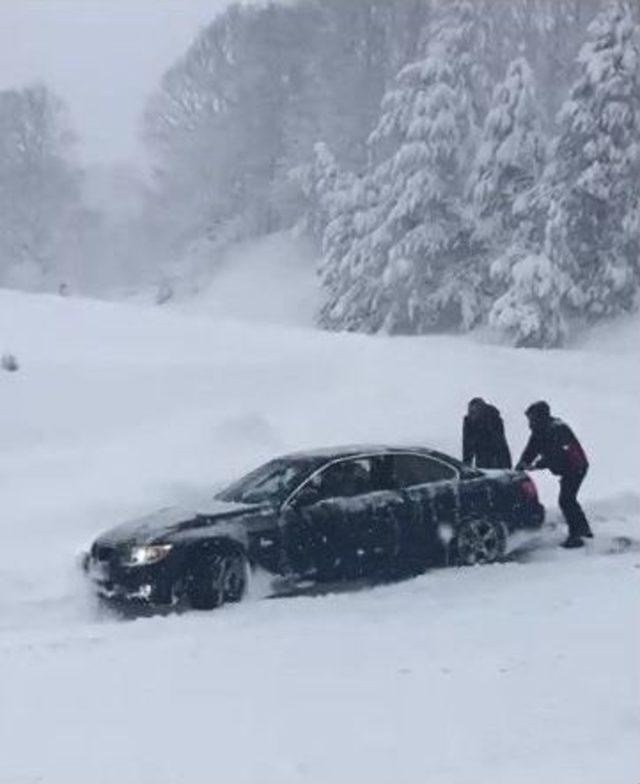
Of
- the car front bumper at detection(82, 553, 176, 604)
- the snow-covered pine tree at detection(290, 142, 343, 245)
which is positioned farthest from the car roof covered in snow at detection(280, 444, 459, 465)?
the snow-covered pine tree at detection(290, 142, 343, 245)

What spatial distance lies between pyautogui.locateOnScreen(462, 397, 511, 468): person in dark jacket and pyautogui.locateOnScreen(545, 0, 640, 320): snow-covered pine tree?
1522 cm

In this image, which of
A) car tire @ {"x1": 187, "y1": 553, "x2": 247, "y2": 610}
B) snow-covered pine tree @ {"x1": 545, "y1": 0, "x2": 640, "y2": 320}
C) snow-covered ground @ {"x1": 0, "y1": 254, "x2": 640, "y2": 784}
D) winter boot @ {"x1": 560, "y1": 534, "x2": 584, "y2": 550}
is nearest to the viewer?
snow-covered ground @ {"x1": 0, "y1": 254, "x2": 640, "y2": 784}

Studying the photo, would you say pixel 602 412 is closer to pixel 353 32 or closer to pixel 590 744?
pixel 590 744

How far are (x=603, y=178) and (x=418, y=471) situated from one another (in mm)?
19254

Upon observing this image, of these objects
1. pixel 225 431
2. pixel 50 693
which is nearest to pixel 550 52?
pixel 225 431

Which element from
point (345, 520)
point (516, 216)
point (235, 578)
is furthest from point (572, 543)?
point (516, 216)

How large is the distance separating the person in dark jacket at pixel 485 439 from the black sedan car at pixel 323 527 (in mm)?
1558

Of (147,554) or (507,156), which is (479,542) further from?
(507,156)

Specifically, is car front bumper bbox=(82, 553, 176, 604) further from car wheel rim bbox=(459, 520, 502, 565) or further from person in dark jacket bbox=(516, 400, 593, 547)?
person in dark jacket bbox=(516, 400, 593, 547)

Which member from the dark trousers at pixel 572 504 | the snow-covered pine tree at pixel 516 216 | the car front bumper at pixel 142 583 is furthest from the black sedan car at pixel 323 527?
the snow-covered pine tree at pixel 516 216

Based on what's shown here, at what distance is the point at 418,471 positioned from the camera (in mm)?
11227

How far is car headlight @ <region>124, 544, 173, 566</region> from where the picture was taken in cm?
955

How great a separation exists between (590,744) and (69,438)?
38.4 ft

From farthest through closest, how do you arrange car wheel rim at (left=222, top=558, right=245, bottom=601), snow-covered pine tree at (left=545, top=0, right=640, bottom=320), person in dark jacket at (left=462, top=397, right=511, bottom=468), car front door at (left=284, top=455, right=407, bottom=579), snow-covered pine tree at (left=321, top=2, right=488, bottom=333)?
snow-covered pine tree at (left=321, top=2, right=488, bottom=333) < snow-covered pine tree at (left=545, top=0, right=640, bottom=320) < person in dark jacket at (left=462, top=397, right=511, bottom=468) < car front door at (left=284, top=455, right=407, bottom=579) < car wheel rim at (left=222, top=558, right=245, bottom=601)
